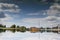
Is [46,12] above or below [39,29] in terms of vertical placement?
above

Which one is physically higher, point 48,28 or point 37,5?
point 37,5

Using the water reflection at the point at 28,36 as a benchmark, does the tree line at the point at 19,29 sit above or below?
above

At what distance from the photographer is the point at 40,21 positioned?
101 inches

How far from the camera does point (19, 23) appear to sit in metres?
2.53

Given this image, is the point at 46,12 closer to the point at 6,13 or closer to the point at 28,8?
the point at 28,8

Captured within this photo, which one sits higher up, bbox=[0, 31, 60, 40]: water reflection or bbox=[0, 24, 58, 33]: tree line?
bbox=[0, 24, 58, 33]: tree line

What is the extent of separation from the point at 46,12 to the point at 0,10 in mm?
729

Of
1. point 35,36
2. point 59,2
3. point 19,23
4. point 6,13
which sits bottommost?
point 35,36

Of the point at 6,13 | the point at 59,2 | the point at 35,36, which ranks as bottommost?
the point at 35,36

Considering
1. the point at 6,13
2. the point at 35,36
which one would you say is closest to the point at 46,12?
the point at 35,36

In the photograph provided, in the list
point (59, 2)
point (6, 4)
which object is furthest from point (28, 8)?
point (59, 2)

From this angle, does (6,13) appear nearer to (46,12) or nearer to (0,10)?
(0,10)

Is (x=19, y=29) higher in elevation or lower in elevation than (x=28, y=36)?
higher

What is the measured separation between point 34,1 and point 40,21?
34 cm
